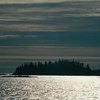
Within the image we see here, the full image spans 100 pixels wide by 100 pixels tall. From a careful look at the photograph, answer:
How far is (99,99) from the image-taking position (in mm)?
162625

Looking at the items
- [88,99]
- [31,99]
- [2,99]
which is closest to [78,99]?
[88,99]

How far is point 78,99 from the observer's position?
16312cm

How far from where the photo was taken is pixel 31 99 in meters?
163

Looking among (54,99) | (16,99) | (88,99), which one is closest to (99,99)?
(88,99)

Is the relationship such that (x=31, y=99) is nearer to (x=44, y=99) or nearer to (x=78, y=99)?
(x=44, y=99)

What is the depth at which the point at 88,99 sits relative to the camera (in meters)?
161

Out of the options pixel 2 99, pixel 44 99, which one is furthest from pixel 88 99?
pixel 2 99

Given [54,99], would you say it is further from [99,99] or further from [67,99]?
[99,99]

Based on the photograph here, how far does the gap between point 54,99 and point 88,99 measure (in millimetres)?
13084

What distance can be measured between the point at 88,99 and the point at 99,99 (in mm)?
4551

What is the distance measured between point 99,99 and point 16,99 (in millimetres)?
30482

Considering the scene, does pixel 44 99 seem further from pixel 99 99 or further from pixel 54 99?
pixel 99 99

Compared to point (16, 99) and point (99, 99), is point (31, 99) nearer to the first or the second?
point (16, 99)

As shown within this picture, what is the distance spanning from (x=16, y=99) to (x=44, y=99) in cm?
1057
